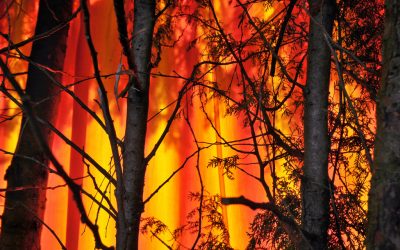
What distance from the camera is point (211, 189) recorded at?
2.23 meters

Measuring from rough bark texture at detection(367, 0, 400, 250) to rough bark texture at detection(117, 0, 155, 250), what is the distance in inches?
12.8

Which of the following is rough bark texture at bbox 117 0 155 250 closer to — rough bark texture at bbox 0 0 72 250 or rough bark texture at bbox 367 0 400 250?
rough bark texture at bbox 367 0 400 250

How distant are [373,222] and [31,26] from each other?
202 centimetres

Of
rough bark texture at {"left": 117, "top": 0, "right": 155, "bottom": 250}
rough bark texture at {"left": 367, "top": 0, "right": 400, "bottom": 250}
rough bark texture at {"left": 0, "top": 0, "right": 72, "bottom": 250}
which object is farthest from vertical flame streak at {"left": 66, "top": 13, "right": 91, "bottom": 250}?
rough bark texture at {"left": 367, "top": 0, "right": 400, "bottom": 250}

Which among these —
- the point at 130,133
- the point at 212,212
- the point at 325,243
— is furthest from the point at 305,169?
the point at 212,212

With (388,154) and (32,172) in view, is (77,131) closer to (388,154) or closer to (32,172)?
(32,172)

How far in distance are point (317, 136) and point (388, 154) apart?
332 mm

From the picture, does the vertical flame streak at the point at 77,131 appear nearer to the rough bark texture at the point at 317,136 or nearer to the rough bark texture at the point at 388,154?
the rough bark texture at the point at 317,136

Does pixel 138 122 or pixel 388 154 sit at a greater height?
pixel 138 122

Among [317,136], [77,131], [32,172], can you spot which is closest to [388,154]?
[317,136]

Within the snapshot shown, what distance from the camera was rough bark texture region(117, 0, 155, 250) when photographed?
708mm

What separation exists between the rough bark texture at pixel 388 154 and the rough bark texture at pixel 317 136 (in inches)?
9.9

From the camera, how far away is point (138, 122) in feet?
2.46

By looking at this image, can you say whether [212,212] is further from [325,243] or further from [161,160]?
[325,243]
